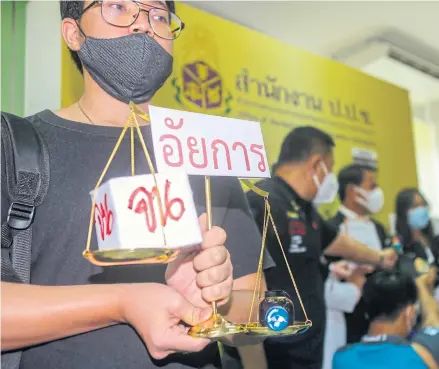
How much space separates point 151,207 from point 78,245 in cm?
23

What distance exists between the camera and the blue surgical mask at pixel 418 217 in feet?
8.74

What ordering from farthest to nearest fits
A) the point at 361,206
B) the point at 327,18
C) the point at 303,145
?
the point at 327,18 → the point at 361,206 → the point at 303,145

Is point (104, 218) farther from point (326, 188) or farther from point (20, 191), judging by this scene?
point (326, 188)

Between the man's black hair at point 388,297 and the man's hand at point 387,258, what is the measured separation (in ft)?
0.86

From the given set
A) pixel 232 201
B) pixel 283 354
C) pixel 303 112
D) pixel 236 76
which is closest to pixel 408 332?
pixel 283 354

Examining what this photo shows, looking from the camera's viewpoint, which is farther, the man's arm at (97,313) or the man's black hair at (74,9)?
the man's black hair at (74,9)

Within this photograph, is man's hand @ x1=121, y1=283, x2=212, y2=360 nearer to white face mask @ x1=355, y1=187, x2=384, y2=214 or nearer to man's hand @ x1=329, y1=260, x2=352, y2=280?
man's hand @ x1=329, y1=260, x2=352, y2=280

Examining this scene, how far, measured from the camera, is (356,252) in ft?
7.25

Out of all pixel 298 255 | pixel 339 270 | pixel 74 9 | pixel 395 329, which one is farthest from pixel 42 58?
pixel 395 329

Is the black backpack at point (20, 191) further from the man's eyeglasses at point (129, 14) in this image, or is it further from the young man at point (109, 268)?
the man's eyeglasses at point (129, 14)

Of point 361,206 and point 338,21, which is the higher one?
point 338,21

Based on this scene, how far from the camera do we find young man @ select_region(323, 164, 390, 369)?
6.58 feet

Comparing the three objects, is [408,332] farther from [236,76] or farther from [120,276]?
[120,276]

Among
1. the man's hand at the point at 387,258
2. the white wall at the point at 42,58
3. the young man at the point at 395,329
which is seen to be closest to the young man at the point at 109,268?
the white wall at the point at 42,58
